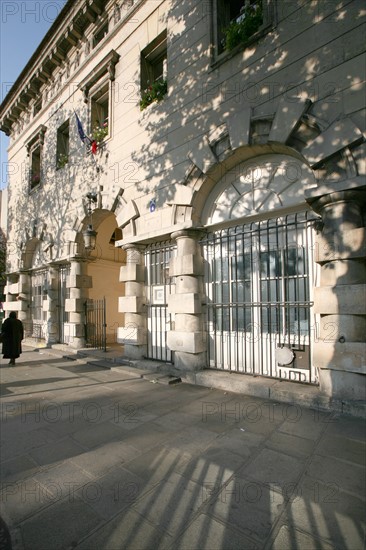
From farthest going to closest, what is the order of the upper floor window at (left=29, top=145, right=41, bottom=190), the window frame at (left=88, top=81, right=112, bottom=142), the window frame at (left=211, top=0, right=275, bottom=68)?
the upper floor window at (left=29, top=145, right=41, bottom=190) → the window frame at (left=88, top=81, right=112, bottom=142) → the window frame at (left=211, top=0, right=275, bottom=68)

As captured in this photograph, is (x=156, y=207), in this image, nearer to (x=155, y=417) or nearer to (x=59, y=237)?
(x=155, y=417)

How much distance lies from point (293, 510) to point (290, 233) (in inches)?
169

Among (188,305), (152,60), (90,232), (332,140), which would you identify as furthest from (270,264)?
(152,60)

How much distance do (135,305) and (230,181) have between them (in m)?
3.84

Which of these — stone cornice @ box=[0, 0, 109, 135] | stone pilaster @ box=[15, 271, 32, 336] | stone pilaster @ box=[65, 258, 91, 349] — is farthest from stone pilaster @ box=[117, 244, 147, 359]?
stone cornice @ box=[0, 0, 109, 135]

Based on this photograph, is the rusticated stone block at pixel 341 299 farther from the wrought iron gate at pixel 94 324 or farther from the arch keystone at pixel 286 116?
the wrought iron gate at pixel 94 324

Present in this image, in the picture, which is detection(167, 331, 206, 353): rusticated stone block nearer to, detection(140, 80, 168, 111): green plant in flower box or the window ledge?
the window ledge

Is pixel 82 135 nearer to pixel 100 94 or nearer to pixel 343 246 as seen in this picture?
pixel 100 94

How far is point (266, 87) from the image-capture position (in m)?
5.61

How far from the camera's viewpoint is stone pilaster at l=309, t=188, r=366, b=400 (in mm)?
4363

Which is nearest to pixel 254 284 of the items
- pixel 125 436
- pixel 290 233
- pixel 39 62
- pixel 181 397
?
pixel 290 233

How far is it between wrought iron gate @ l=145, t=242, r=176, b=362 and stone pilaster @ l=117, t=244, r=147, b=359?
14 cm

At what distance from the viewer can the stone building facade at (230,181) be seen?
4.62m

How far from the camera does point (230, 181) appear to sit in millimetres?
6441
